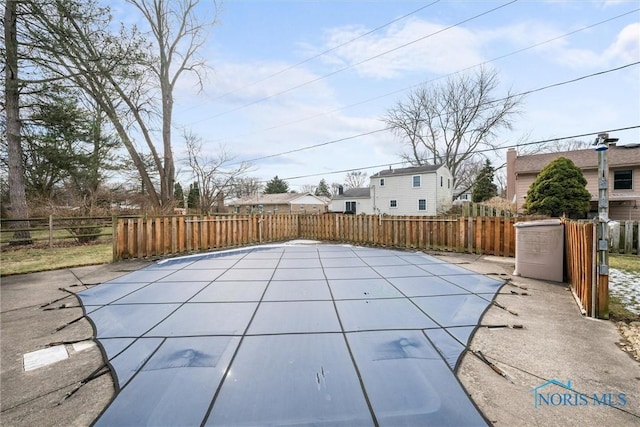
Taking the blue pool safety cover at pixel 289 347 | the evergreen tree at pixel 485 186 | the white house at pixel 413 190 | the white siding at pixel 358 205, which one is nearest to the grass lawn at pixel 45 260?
the blue pool safety cover at pixel 289 347

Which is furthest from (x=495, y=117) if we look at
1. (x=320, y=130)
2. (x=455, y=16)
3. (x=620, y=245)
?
(x=620, y=245)

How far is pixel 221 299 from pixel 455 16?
11.3 m

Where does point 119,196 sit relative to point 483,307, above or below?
above

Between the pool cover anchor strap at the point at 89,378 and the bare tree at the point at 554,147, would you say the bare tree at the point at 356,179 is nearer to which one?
the bare tree at the point at 554,147

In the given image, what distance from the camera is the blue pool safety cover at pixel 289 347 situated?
5.60ft

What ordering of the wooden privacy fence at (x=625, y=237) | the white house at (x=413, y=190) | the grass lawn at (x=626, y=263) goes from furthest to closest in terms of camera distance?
the white house at (x=413, y=190) < the wooden privacy fence at (x=625, y=237) < the grass lawn at (x=626, y=263)

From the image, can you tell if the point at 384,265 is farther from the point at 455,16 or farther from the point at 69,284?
the point at 455,16

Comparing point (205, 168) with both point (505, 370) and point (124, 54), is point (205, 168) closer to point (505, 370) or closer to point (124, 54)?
point (124, 54)

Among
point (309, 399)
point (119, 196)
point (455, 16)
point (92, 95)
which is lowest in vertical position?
point (309, 399)

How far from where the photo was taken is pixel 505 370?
7.06 ft

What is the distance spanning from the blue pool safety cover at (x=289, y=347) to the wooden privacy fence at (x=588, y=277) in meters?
0.97

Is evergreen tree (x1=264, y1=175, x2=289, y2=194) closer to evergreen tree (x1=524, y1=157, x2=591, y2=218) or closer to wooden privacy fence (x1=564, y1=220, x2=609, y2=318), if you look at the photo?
evergreen tree (x1=524, y1=157, x2=591, y2=218)

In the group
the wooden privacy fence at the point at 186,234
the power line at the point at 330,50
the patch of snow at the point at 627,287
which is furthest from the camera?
the power line at the point at 330,50

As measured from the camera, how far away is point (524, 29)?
9250 millimetres
